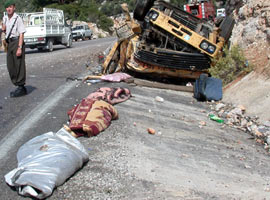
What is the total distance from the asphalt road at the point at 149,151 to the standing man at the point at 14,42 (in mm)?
515

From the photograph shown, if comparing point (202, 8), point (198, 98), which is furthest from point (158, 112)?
point (202, 8)

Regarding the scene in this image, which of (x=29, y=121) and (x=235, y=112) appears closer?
(x=29, y=121)

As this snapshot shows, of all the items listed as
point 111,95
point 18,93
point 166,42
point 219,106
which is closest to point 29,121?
point 111,95

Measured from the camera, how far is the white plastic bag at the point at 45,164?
134 inches

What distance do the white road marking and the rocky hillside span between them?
3674 millimetres

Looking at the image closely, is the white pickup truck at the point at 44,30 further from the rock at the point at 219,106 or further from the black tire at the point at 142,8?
the rock at the point at 219,106

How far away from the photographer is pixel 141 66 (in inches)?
366

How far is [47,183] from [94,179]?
53cm

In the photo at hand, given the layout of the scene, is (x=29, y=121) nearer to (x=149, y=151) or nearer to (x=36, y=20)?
(x=149, y=151)

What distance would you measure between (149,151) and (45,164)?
151 centimetres

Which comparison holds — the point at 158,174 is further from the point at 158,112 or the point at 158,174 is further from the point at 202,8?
the point at 202,8

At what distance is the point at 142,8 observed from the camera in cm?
984

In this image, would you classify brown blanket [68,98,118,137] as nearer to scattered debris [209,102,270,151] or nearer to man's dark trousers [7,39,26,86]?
man's dark trousers [7,39,26,86]

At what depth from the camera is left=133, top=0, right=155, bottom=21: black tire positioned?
9812mm
